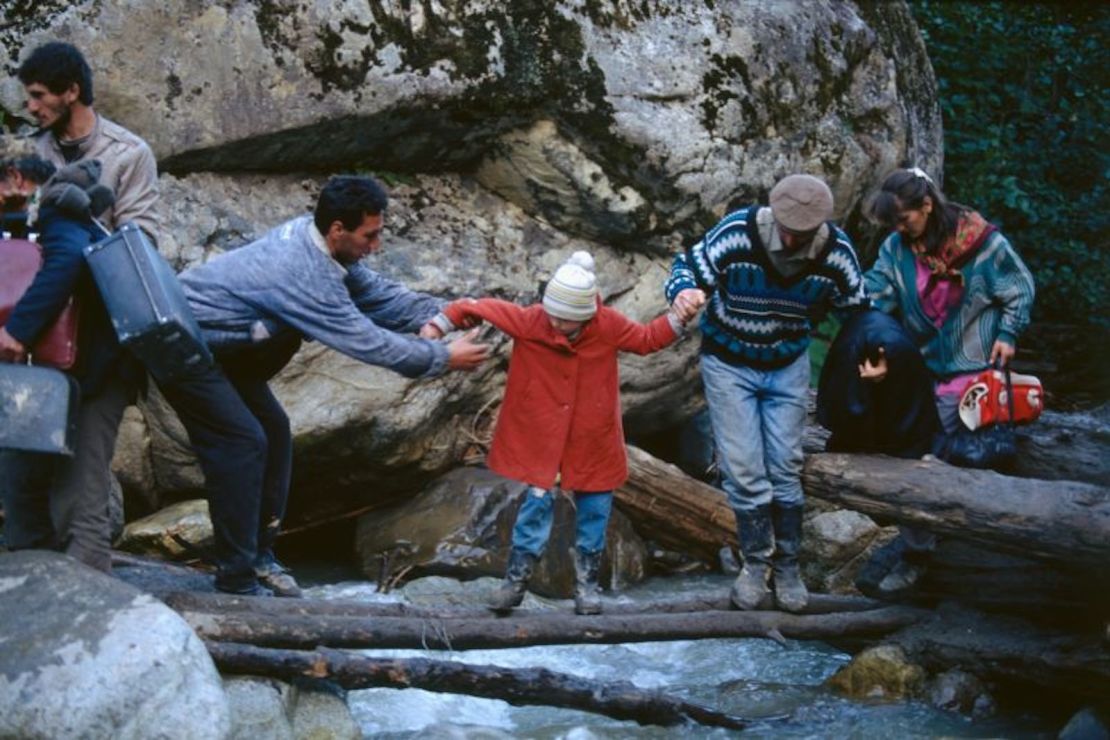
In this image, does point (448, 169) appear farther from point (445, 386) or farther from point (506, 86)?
point (445, 386)

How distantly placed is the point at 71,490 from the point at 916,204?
3.69 meters

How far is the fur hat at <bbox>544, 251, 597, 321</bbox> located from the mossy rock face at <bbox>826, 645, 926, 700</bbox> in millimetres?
2277

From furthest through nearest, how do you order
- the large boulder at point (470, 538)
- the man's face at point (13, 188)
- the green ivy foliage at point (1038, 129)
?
1. the green ivy foliage at point (1038, 129)
2. the large boulder at point (470, 538)
3. the man's face at point (13, 188)

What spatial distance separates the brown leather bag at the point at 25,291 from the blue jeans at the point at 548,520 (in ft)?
6.49

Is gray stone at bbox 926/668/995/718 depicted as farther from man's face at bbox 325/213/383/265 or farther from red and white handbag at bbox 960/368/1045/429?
man's face at bbox 325/213/383/265

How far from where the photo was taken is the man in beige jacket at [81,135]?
5742 mm

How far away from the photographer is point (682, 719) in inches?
249

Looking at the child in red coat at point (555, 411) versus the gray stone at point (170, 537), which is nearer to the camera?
the child in red coat at point (555, 411)

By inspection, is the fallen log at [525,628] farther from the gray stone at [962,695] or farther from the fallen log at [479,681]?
the gray stone at [962,695]

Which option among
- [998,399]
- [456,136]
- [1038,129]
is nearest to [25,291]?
[456,136]

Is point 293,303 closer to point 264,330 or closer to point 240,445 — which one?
point 264,330

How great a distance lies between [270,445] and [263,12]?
2980 mm

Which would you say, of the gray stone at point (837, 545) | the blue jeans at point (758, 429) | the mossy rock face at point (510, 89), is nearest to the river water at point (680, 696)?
the gray stone at point (837, 545)

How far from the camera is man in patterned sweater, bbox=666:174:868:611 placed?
636 centimetres
